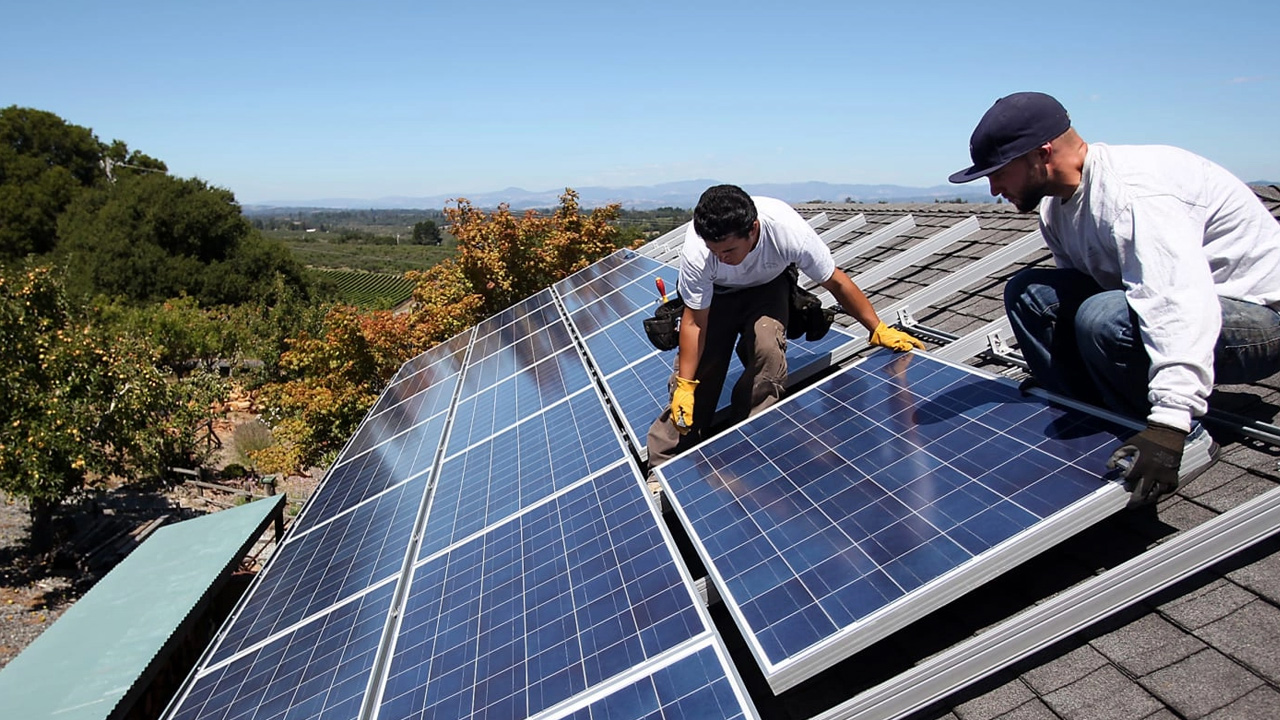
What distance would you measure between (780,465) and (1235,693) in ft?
6.95

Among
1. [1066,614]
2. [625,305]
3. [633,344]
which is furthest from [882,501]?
[625,305]

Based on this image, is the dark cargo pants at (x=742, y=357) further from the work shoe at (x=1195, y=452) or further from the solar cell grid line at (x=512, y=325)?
the solar cell grid line at (x=512, y=325)

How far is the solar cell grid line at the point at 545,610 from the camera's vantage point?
3.42 meters

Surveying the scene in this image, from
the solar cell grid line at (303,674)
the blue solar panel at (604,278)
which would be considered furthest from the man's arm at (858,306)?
the blue solar panel at (604,278)

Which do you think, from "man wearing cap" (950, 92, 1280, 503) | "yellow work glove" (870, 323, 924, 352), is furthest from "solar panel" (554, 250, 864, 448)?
"man wearing cap" (950, 92, 1280, 503)

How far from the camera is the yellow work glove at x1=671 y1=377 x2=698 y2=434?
206 inches

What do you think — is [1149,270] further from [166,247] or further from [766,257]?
[166,247]

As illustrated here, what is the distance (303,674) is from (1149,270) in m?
5.17

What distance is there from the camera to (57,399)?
13.8 meters

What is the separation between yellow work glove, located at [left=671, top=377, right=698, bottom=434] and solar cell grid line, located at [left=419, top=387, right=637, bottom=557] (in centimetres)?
47

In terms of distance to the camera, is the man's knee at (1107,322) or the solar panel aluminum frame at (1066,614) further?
the man's knee at (1107,322)

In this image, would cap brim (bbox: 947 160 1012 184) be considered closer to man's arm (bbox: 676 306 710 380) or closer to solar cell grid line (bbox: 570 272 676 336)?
man's arm (bbox: 676 306 710 380)

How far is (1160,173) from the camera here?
3.09 m

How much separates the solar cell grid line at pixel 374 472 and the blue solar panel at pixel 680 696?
4.79 meters
